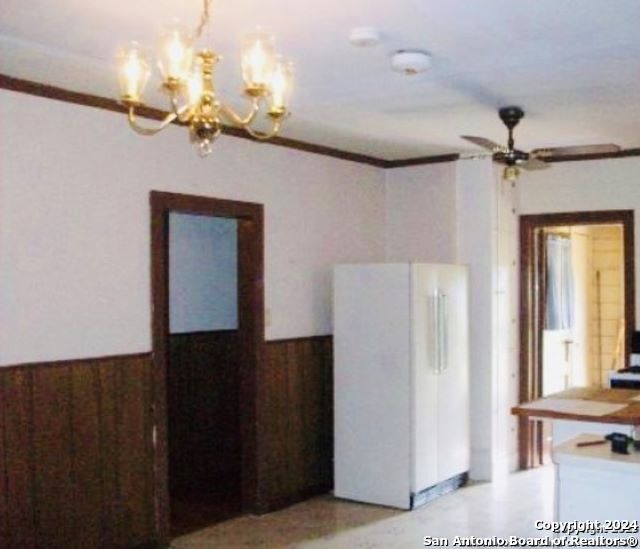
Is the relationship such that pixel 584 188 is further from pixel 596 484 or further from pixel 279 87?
pixel 279 87

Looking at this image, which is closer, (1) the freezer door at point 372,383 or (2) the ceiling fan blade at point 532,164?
(2) the ceiling fan blade at point 532,164

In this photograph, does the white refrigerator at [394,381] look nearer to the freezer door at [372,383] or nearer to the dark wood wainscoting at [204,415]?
the freezer door at [372,383]

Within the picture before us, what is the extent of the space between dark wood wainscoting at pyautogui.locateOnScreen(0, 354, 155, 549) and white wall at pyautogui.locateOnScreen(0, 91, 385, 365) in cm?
14

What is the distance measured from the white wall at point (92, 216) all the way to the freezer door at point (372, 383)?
16.8 inches

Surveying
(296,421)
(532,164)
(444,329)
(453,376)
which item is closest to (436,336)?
(444,329)

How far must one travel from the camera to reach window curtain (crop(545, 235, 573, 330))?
7.88 m

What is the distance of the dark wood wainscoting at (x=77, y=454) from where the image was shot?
3.90m

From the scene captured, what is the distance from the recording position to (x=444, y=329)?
18.6ft

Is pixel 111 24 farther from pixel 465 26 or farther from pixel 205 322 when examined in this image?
pixel 205 322

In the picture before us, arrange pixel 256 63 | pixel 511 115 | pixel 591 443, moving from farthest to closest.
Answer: pixel 511 115, pixel 591 443, pixel 256 63

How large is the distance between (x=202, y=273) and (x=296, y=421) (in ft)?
4.15

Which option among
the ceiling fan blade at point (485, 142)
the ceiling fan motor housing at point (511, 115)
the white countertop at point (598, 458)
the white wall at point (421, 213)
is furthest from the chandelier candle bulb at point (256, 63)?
the white wall at point (421, 213)

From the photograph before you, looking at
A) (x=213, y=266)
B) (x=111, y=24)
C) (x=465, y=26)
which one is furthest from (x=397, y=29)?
(x=213, y=266)

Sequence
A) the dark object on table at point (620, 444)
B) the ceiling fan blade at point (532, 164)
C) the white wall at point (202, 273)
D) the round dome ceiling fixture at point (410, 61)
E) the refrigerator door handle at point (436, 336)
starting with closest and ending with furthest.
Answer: the dark object on table at point (620, 444), the round dome ceiling fixture at point (410, 61), the ceiling fan blade at point (532, 164), the refrigerator door handle at point (436, 336), the white wall at point (202, 273)
